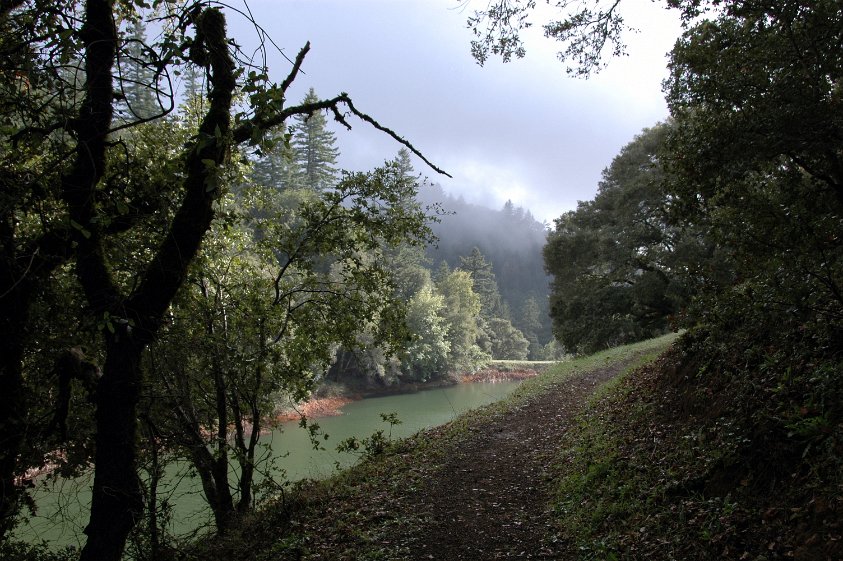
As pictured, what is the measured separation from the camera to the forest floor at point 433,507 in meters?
5.36

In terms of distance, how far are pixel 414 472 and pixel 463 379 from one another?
3587 centimetres

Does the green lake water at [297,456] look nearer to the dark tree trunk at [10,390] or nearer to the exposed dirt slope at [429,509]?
the exposed dirt slope at [429,509]

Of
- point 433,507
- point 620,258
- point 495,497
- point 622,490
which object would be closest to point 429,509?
point 433,507

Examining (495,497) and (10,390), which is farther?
(495,497)

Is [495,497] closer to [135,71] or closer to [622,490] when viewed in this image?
[622,490]

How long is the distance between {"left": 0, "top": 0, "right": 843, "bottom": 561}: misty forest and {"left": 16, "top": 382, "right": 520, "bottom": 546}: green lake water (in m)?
0.36

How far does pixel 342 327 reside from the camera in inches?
294

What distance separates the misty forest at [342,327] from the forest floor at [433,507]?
1.8 inches

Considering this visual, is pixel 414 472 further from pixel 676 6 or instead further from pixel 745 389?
pixel 676 6

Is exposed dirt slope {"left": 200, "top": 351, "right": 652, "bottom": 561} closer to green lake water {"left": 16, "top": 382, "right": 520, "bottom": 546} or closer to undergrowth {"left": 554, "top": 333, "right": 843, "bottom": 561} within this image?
undergrowth {"left": 554, "top": 333, "right": 843, "bottom": 561}

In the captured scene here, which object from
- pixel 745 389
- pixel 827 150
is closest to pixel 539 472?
pixel 745 389

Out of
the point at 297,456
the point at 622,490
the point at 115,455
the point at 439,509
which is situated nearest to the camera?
the point at 115,455

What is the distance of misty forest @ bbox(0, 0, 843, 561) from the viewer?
3.28 meters

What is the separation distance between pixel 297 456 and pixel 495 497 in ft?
36.5
